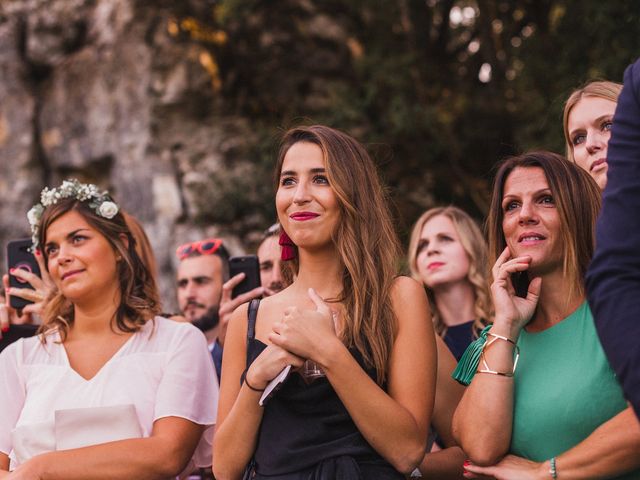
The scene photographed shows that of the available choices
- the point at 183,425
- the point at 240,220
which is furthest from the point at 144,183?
the point at 183,425

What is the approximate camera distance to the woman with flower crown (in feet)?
10.7

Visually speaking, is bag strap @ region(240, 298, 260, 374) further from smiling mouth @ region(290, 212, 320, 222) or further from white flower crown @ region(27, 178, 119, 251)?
white flower crown @ region(27, 178, 119, 251)

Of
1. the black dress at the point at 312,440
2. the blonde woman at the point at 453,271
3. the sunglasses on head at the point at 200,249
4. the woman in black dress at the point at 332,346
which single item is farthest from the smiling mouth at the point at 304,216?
the sunglasses on head at the point at 200,249

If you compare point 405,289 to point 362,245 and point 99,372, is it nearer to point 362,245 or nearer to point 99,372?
point 362,245

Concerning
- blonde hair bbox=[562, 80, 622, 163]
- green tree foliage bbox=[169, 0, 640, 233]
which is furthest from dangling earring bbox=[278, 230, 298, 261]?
green tree foliage bbox=[169, 0, 640, 233]

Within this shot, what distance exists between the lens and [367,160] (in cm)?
300

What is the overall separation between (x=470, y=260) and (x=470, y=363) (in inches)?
76.8

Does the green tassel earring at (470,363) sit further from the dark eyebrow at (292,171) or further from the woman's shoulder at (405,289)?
the dark eyebrow at (292,171)

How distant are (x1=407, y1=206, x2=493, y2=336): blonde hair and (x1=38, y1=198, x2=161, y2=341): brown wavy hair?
1.65m

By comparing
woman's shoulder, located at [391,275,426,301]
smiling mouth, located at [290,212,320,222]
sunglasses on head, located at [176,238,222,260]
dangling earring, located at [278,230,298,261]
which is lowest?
woman's shoulder, located at [391,275,426,301]

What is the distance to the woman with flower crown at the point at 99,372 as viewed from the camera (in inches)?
128

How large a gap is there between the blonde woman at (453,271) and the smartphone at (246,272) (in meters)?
1.04

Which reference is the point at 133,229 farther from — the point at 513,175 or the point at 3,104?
the point at 3,104

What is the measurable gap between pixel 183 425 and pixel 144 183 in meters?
10.8
